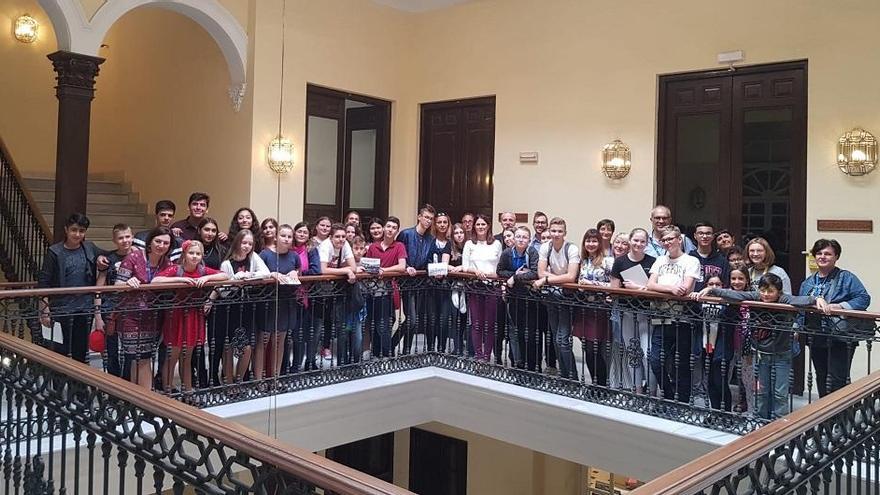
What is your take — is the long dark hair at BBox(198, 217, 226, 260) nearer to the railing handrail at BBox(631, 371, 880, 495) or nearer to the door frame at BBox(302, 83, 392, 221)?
the door frame at BBox(302, 83, 392, 221)

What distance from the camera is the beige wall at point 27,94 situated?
1084 centimetres

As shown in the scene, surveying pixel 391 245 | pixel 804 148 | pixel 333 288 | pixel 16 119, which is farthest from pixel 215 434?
pixel 16 119

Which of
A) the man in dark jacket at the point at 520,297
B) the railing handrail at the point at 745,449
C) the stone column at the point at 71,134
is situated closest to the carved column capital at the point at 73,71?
the stone column at the point at 71,134

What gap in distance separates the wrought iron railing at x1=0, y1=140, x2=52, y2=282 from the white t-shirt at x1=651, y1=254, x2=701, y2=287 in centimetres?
666

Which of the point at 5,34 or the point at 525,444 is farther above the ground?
the point at 5,34

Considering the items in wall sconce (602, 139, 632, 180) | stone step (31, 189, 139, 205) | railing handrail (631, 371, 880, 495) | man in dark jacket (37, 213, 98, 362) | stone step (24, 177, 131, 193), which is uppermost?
wall sconce (602, 139, 632, 180)

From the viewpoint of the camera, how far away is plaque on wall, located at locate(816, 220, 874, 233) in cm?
700

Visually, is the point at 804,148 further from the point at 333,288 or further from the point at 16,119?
the point at 16,119

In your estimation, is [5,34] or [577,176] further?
[5,34]

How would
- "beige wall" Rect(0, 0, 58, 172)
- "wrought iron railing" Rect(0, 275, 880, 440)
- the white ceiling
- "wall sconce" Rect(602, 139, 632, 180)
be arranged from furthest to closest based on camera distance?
"beige wall" Rect(0, 0, 58, 172) → the white ceiling → "wall sconce" Rect(602, 139, 632, 180) → "wrought iron railing" Rect(0, 275, 880, 440)

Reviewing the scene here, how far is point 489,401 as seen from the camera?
6.91 metres

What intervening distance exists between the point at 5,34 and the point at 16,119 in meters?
1.23

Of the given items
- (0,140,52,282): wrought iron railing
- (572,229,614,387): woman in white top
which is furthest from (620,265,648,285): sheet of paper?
(0,140,52,282): wrought iron railing

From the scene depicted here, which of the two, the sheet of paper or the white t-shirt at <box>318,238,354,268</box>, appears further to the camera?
the white t-shirt at <box>318,238,354,268</box>
